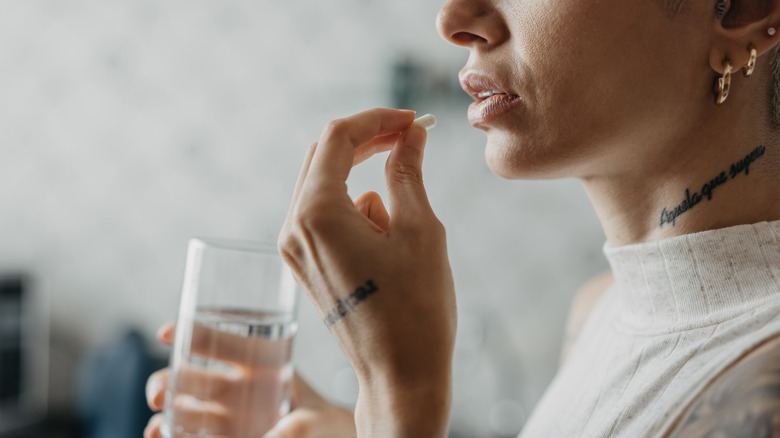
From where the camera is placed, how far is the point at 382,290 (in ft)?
1.63

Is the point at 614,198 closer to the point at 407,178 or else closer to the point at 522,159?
the point at 522,159

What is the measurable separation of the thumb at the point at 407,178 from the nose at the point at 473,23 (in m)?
0.13

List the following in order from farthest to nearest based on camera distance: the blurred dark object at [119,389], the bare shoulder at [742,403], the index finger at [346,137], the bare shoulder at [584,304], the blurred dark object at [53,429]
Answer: the blurred dark object at [53,429]
the blurred dark object at [119,389]
the bare shoulder at [584,304]
the index finger at [346,137]
the bare shoulder at [742,403]

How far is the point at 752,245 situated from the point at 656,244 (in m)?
0.08

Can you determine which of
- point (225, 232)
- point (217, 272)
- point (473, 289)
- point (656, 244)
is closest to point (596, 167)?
point (656, 244)

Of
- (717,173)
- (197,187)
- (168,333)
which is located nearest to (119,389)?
(197,187)

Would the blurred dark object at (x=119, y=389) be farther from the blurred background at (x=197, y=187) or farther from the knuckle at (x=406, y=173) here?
the knuckle at (x=406, y=173)

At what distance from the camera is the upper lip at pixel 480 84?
2.08 ft

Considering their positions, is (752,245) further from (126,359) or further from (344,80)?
(126,359)

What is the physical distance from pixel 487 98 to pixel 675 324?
293 millimetres

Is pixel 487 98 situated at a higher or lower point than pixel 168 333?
higher

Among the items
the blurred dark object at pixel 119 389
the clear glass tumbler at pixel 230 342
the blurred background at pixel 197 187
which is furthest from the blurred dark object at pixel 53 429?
the clear glass tumbler at pixel 230 342

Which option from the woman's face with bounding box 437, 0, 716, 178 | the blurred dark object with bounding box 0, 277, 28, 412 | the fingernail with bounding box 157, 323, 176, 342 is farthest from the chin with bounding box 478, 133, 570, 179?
the blurred dark object with bounding box 0, 277, 28, 412

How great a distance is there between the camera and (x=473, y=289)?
159 cm
